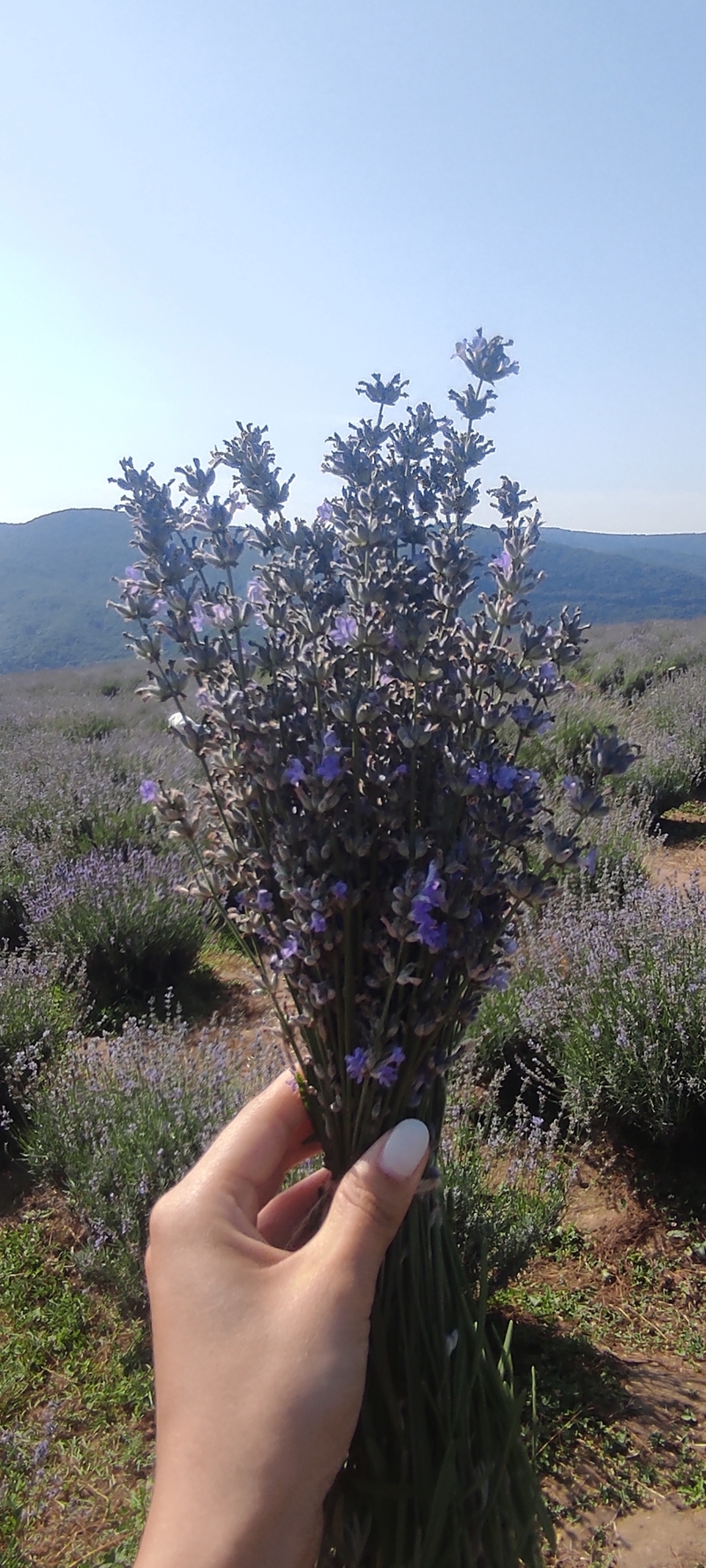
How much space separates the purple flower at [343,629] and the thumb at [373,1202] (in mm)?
517

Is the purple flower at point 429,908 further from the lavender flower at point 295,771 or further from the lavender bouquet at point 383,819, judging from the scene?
the lavender flower at point 295,771

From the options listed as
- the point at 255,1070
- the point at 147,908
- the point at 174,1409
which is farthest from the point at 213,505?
the point at 147,908

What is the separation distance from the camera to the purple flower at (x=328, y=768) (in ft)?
2.94

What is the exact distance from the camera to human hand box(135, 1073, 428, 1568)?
87 cm

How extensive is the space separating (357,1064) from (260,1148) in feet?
1.16

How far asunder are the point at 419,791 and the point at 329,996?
0.81 feet

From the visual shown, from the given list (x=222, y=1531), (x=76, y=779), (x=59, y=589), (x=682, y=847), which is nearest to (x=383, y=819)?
(x=222, y=1531)

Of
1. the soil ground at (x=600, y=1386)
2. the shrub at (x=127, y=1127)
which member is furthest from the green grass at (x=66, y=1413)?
the shrub at (x=127, y=1127)

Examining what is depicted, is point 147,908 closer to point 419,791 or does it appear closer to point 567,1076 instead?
point 567,1076

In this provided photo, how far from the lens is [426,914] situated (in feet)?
2.85

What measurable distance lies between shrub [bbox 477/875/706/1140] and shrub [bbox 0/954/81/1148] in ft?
5.12

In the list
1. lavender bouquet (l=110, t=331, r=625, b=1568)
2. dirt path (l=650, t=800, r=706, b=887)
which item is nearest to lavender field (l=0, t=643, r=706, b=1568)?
lavender bouquet (l=110, t=331, r=625, b=1568)

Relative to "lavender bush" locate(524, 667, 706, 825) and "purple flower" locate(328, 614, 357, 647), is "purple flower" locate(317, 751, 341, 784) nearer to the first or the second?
"purple flower" locate(328, 614, 357, 647)

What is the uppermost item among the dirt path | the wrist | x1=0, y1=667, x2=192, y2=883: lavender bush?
the wrist
